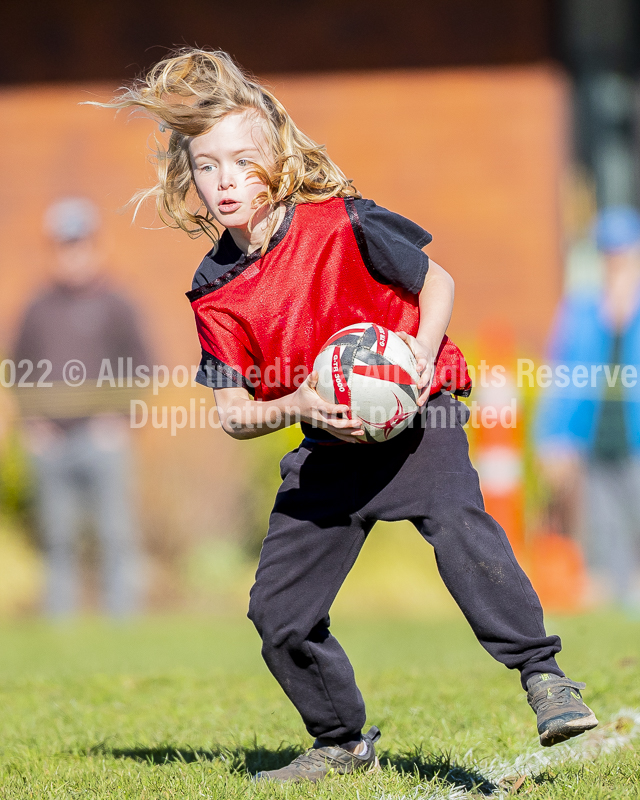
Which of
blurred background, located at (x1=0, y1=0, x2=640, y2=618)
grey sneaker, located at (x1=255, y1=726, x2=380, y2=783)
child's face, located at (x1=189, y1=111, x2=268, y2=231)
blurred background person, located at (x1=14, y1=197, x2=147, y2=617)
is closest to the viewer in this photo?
child's face, located at (x1=189, y1=111, x2=268, y2=231)

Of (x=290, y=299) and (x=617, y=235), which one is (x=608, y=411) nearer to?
(x=617, y=235)

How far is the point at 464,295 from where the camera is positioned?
1286cm

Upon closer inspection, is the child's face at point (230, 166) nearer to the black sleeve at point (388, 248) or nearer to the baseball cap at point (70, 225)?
the black sleeve at point (388, 248)

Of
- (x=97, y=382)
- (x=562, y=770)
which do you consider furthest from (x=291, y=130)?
(x=97, y=382)

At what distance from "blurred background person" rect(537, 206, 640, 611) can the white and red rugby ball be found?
20.7 feet

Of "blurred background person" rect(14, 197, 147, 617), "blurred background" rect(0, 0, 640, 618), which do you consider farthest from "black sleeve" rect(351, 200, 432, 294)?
"blurred background" rect(0, 0, 640, 618)

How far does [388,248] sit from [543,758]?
6.44 ft

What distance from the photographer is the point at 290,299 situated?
3.77 m

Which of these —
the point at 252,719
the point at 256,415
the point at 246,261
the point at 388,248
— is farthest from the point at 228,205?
the point at 252,719

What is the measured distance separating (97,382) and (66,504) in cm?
112

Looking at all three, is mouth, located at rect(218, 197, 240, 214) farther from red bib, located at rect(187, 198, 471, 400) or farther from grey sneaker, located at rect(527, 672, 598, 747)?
grey sneaker, located at rect(527, 672, 598, 747)

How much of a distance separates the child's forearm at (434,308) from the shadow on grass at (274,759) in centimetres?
145

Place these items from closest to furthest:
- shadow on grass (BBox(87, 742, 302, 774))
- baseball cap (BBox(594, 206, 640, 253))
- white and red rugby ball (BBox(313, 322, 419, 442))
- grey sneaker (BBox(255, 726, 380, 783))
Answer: white and red rugby ball (BBox(313, 322, 419, 442)), grey sneaker (BBox(255, 726, 380, 783)), shadow on grass (BBox(87, 742, 302, 774)), baseball cap (BBox(594, 206, 640, 253))

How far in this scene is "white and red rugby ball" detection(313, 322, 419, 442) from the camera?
136 inches
